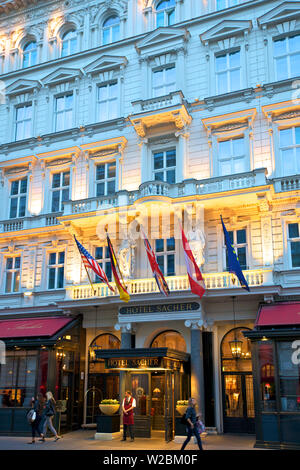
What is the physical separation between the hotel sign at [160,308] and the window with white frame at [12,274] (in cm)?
760

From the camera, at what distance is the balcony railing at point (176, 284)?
829 inches

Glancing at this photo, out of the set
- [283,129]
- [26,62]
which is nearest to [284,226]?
[283,129]

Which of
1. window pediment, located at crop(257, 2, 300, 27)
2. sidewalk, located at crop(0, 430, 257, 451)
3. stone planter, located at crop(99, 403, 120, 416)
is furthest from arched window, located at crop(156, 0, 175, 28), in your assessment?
sidewalk, located at crop(0, 430, 257, 451)

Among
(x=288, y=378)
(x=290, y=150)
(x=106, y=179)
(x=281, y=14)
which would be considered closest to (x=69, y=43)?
(x=106, y=179)

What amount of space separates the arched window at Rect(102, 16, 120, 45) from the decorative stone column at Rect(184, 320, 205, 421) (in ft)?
58.9

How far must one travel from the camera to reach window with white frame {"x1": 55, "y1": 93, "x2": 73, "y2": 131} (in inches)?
1146

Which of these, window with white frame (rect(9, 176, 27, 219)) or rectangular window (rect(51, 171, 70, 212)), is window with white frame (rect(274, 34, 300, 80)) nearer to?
rectangular window (rect(51, 171, 70, 212))

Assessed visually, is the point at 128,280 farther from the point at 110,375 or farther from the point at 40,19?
the point at 40,19

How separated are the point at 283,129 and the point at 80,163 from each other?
435 inches

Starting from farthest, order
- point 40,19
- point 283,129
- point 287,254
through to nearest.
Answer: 1. point 40,19
2. point 283,129
3. point 287,254

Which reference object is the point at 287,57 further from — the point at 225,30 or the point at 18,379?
the point at 18,379

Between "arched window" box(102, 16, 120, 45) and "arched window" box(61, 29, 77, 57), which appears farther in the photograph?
"arched window" box(61, 29, 77, 57)

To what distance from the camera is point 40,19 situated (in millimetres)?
31859

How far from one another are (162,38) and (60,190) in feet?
33.0
